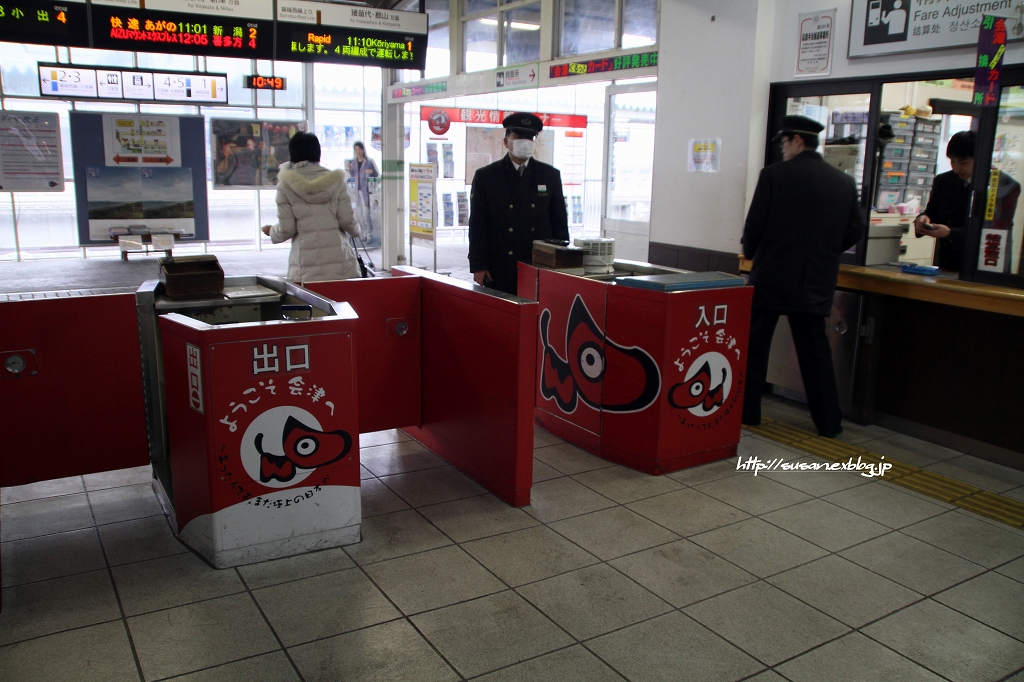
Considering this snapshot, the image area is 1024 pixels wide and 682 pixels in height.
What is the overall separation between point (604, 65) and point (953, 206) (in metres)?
2.94

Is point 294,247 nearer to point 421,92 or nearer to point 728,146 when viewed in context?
point 728,146

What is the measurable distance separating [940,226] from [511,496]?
9.86 ft

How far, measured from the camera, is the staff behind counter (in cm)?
445

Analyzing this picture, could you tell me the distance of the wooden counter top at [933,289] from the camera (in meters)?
3.91

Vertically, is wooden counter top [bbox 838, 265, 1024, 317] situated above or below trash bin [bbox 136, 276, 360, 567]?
above

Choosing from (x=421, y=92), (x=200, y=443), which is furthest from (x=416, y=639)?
(x=421, y=92)

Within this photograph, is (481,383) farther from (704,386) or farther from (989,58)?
(989,58)

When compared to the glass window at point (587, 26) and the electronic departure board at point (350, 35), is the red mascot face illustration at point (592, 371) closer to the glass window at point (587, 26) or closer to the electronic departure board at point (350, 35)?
the glass window at point (587, 26)

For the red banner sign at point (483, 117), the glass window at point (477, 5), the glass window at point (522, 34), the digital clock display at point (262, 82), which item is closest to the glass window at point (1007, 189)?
the red banner sign at point (483, 117)

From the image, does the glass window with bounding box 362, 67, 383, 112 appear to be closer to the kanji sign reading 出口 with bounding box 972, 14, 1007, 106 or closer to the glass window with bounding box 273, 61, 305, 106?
the glass window with bounding box 273, 61, 305, 106

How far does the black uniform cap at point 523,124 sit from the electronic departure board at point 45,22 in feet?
10.9

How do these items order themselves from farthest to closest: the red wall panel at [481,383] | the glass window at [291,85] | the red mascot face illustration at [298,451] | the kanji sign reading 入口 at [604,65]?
the glass window at [291,85] < the kanji sign reading 入口 at [604,65] < the red wall panel at [481,383] < the red mascot face illustration at [298,451]

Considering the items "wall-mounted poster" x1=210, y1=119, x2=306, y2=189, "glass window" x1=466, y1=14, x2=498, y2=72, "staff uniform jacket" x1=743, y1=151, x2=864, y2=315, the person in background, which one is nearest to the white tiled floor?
"staff uniform jacket" x1=743, y1=151, x2=864, y2=315

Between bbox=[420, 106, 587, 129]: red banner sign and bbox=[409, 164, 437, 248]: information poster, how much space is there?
2.49 feet
